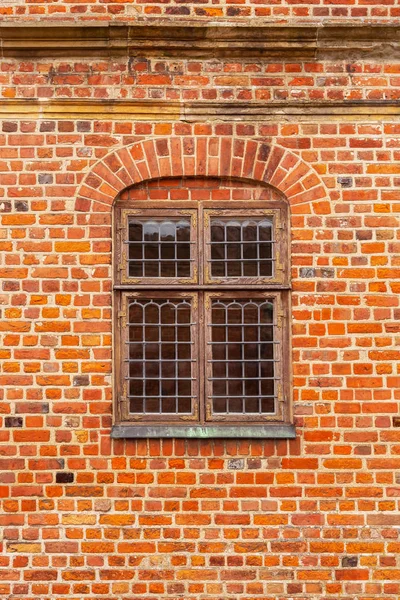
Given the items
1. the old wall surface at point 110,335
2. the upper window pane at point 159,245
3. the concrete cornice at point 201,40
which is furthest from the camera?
the upper window pane at point 159,245

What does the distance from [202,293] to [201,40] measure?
6.21ft

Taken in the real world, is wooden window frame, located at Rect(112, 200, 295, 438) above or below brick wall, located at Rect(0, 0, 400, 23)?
below

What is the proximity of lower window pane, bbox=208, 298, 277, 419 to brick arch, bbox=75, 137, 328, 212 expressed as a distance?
0.91 metres

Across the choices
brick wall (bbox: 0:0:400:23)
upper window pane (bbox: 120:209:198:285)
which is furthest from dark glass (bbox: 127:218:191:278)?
brick wall (bbox: 0:0:400:23)

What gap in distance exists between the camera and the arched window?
18.4 ft

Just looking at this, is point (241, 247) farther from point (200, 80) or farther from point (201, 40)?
point (201, 40)

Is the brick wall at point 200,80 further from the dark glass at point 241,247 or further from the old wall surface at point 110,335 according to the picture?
the dark glass at point 241,247

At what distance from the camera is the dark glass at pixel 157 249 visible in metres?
5.69

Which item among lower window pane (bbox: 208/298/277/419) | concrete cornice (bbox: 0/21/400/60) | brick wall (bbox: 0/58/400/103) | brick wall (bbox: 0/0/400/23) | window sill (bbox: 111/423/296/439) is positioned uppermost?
brick wall (bbox: 0/0/400/23)

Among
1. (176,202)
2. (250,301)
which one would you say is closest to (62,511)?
(250,301)

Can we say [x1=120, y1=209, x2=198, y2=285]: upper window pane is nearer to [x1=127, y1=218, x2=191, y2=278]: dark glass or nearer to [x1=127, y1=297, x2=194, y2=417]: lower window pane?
[x1=127, y1=218, x2=191, y2=278]: dark glass

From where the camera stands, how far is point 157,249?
5.70 meters

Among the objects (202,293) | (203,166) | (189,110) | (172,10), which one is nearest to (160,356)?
(202,293)

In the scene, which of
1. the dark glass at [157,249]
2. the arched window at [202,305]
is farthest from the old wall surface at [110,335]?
the dark glass at [157,249]
